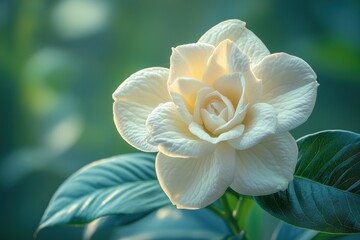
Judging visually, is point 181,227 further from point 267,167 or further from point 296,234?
point 267,167

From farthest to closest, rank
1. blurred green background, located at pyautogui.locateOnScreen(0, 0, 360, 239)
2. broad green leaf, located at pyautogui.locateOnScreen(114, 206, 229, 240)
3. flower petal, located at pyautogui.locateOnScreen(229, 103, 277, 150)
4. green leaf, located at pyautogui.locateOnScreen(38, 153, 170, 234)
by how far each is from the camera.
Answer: blurred green background, located at pyautogui.locateOnScreen(0, 0, 360, 239)
broad green leaf, located at pyautogui.locateOnScreen(114, 206, 229, 240)
green leaf, located at pyautogui.locateOnScreen(38, 153, 170, 234)
flower petal, located at pyautogui.locateOnScreen(229, 103, 277, 150)

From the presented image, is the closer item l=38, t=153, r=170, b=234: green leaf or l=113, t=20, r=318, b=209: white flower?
l=113, t=20, r=318, b=209: white flower

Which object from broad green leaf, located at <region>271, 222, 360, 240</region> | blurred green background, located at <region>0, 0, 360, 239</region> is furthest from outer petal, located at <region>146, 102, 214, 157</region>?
blurred green background, located at <region>0, 0, 360, 239</region>

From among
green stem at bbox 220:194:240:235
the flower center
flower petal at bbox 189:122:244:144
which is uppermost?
the flower center

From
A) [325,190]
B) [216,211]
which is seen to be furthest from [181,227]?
[325,190]

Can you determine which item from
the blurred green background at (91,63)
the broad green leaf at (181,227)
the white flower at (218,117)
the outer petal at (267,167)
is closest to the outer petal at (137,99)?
the white flower at (218,117)

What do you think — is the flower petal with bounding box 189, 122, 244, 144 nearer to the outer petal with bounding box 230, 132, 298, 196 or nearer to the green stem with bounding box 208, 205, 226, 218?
the outer petal with bounding box 230, 132, 298, 196

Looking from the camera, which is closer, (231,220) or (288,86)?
(288,86)
